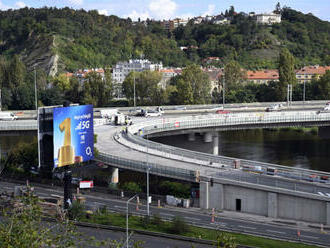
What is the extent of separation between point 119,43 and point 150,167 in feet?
431

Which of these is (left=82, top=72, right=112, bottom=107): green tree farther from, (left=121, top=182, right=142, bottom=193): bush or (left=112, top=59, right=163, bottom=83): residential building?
(left=121, top=182, right=142, bottom=193): bush

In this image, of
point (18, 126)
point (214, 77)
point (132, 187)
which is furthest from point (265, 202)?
point (214, 77)

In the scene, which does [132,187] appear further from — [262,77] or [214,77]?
[262,77]

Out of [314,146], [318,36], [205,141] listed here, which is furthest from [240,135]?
[318,36]

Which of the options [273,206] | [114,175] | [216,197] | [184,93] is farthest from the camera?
[184,93]

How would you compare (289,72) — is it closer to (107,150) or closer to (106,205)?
(107,150)

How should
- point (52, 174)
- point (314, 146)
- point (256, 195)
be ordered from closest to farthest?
point (256, 195) < point (52, 174) < point (314, 146)

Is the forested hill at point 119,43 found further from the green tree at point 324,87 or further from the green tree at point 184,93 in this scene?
the green tree at point 324,87

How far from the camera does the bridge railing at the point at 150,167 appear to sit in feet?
125

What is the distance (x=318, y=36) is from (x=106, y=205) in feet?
549

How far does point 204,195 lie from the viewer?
36688 mm

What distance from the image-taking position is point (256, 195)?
115 feet

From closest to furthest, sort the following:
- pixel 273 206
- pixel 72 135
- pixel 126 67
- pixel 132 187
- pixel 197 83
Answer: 1. pixel 273 206
2. pixel 72 135
3. pixel 132 187
4. pixel 197 83
5. pixel 126 67

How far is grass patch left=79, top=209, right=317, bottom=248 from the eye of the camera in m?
28.2
